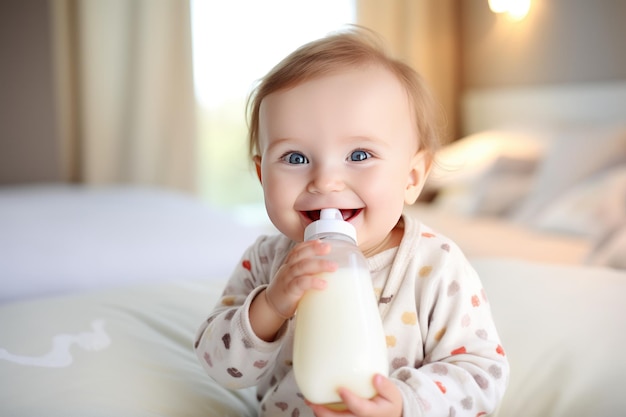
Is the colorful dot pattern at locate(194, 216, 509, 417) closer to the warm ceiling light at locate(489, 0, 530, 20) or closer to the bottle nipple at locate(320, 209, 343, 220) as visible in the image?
the bottle nipple at locate(320, 209, 343, 220)

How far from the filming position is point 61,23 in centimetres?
359

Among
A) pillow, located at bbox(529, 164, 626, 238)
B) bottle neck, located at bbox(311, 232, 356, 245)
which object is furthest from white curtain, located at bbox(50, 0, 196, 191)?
bottle neck, located at bbox(311, 232, 356, 245)

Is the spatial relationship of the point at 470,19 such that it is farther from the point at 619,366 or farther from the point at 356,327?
the point at 356,327

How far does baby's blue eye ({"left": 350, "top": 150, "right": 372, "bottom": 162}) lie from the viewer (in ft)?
2.63

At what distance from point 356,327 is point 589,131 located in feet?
7.40

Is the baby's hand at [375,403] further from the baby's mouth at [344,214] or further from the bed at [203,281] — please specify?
the bed at [203,281]

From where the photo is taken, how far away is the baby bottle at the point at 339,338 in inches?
26.1

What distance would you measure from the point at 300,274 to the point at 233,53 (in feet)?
11.0

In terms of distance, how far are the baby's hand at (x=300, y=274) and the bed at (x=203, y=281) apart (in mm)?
284

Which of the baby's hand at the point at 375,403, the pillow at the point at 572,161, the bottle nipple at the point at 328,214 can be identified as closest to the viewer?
the baby's hand at the point at 375,403

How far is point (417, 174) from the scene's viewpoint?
920mm

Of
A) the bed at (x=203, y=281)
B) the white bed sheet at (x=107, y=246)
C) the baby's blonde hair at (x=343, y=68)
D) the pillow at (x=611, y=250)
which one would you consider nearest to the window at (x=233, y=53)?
the bed at (x=203, y=281)

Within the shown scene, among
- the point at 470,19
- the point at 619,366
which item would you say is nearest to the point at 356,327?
the point at 619,366

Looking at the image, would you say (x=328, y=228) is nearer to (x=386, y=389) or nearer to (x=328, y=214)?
(x=328, y=214)
